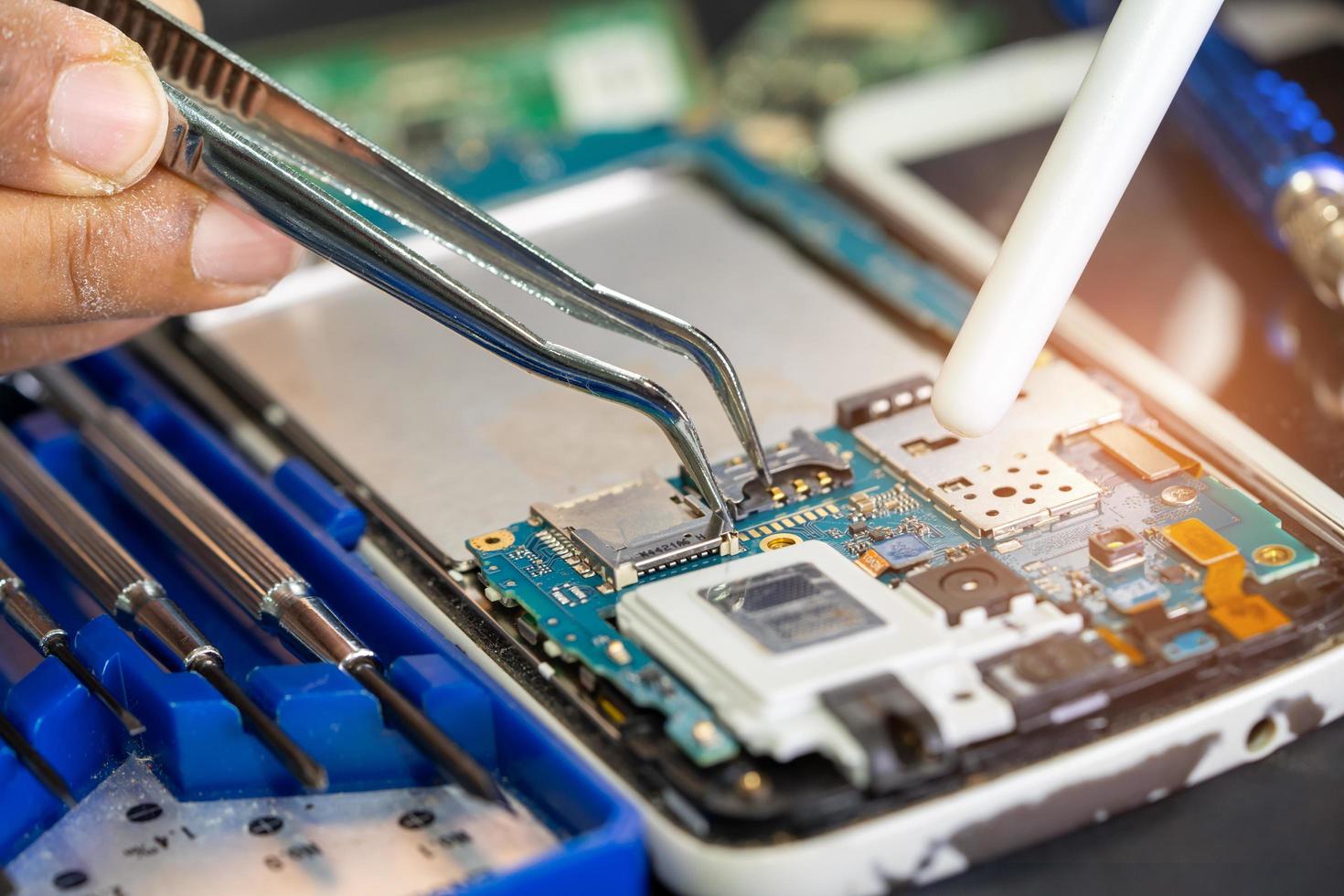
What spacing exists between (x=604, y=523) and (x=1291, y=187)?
1088 mm

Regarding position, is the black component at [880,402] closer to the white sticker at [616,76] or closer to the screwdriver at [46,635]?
the screwdriver at [46,635]

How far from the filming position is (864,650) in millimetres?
1559

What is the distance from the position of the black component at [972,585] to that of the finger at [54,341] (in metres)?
1.02

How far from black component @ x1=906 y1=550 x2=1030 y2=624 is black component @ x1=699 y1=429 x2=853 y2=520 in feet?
0.80

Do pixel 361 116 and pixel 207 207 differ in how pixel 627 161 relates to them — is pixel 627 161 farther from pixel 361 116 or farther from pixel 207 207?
pixel 207 207

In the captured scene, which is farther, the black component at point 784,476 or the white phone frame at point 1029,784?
the black component at point 784,476

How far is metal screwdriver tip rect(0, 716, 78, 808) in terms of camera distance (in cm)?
159

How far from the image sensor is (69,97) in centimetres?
165

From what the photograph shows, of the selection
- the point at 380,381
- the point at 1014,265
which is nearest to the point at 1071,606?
the point at 1014,265

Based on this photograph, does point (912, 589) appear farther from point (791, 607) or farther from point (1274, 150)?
point (1274, 150)

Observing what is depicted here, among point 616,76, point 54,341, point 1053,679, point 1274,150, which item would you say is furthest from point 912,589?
point 616,76

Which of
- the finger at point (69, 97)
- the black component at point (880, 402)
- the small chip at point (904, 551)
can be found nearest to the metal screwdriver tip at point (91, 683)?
the finger at point (69, 97)

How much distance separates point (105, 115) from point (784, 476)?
2.62 ft

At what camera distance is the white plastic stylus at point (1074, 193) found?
Result: 1653mm
